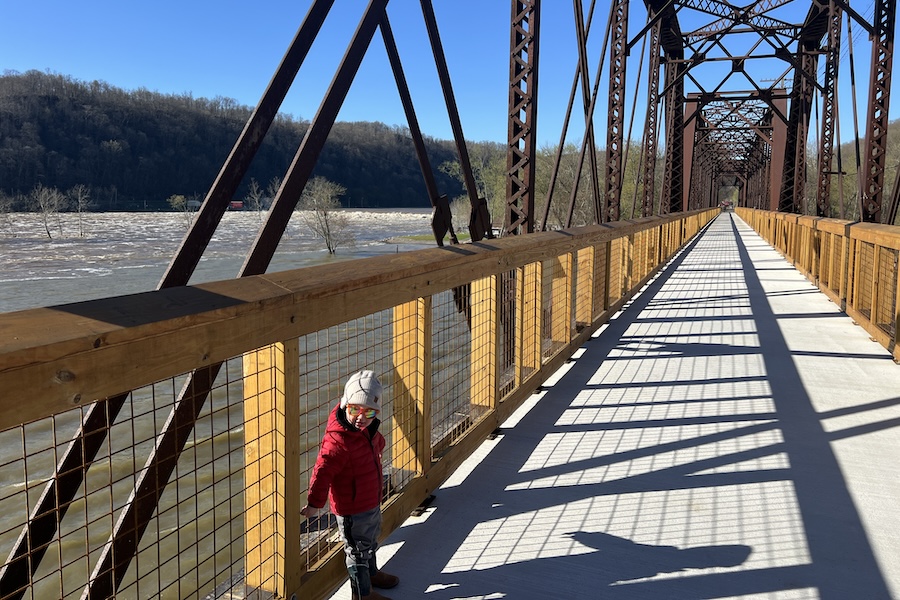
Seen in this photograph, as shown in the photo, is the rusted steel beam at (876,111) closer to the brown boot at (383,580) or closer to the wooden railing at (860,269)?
the wooden railing at (860,269)

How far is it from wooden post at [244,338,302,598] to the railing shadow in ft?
1.70

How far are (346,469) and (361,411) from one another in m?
0.22

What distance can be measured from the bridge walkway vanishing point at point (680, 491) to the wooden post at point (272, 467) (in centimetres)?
37

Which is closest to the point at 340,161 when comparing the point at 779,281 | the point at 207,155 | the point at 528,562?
the point at 207,155

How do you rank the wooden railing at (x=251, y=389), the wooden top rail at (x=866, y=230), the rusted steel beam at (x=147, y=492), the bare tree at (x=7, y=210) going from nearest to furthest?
the wooden railing at (x=251, y=389) < the rusted steel beam at (x=147, y=492) < the wooden top rail at (x=866, y=230) < the bare tree at (x=7, y=210)

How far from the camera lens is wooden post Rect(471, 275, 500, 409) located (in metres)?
4.02

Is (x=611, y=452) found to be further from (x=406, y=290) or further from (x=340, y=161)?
(x=340, y=161)

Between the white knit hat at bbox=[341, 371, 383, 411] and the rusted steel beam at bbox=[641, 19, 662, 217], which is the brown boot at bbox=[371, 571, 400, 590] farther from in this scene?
the rusted steel beam at bbox=[641, 19, 662, 217]

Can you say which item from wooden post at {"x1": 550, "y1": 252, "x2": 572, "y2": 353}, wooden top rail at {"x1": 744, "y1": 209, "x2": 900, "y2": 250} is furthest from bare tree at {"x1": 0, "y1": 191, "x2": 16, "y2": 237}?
wooden post at {"x1": 550, "y1": 252, "x2": 572, "y2": 353}

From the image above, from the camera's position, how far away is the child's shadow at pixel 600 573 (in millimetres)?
2525

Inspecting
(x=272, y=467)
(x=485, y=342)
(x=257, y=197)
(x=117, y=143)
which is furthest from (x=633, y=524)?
(x=117, y=143)

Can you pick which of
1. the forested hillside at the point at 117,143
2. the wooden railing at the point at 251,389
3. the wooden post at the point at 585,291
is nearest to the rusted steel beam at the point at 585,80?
the wooden post at the point at 585,291

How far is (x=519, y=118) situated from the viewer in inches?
273

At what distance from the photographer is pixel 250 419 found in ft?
6.96
